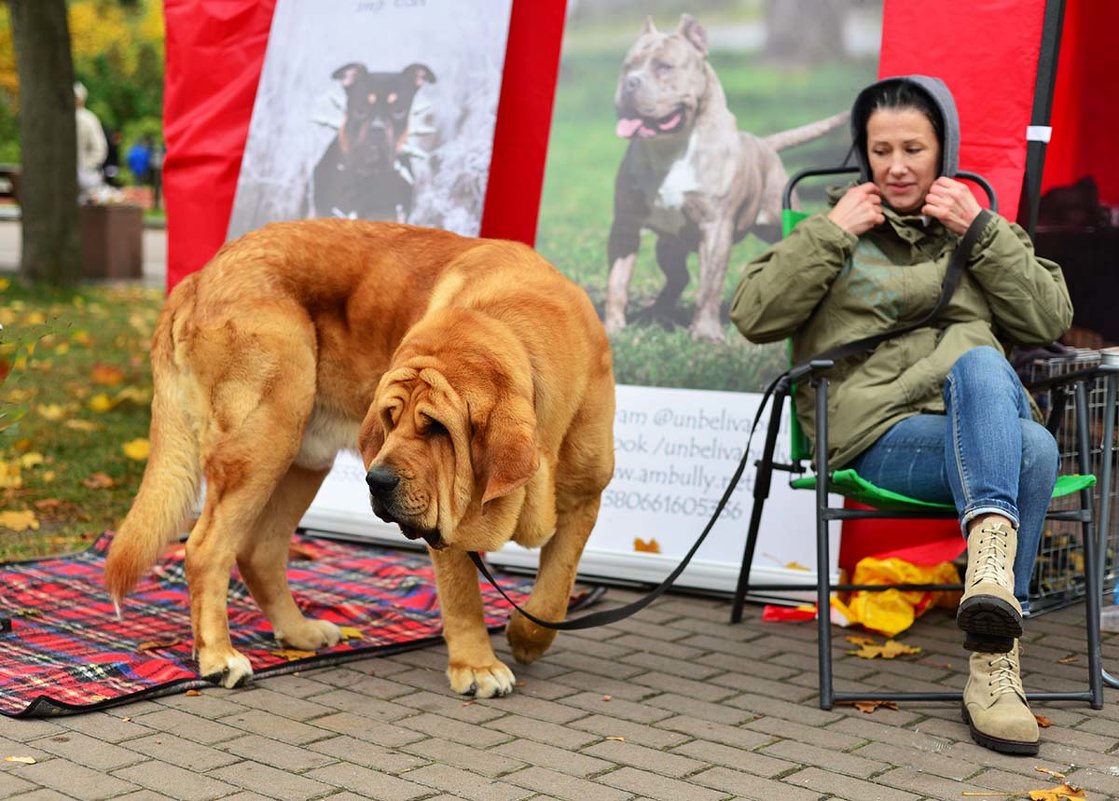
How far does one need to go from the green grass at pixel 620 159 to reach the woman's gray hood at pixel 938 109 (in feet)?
3.44

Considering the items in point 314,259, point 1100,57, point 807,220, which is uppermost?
point 1100,57

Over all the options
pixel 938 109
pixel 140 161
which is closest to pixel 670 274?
pixel 938 109

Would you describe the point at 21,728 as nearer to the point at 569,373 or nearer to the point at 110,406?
the point at 569,373

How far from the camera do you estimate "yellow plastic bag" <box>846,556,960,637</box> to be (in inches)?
189

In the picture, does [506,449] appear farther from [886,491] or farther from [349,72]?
[349,72]

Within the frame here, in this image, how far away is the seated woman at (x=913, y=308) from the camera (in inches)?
153

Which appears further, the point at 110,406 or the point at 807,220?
the point at 110,406

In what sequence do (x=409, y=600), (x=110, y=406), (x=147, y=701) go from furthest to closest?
(x=110, y=406)
(x=409, y=600)
(x=147, y=701)

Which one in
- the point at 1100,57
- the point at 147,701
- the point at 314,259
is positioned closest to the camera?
the point at 147,701

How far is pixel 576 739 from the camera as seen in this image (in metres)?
3.60

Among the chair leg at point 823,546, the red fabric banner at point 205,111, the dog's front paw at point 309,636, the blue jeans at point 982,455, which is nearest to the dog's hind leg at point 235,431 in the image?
the dog's front paw at point 309,636

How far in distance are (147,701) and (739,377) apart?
267cm

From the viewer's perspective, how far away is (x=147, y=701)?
12.4 ft

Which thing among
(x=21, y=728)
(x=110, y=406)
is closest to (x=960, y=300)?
(x=21, y=728)
